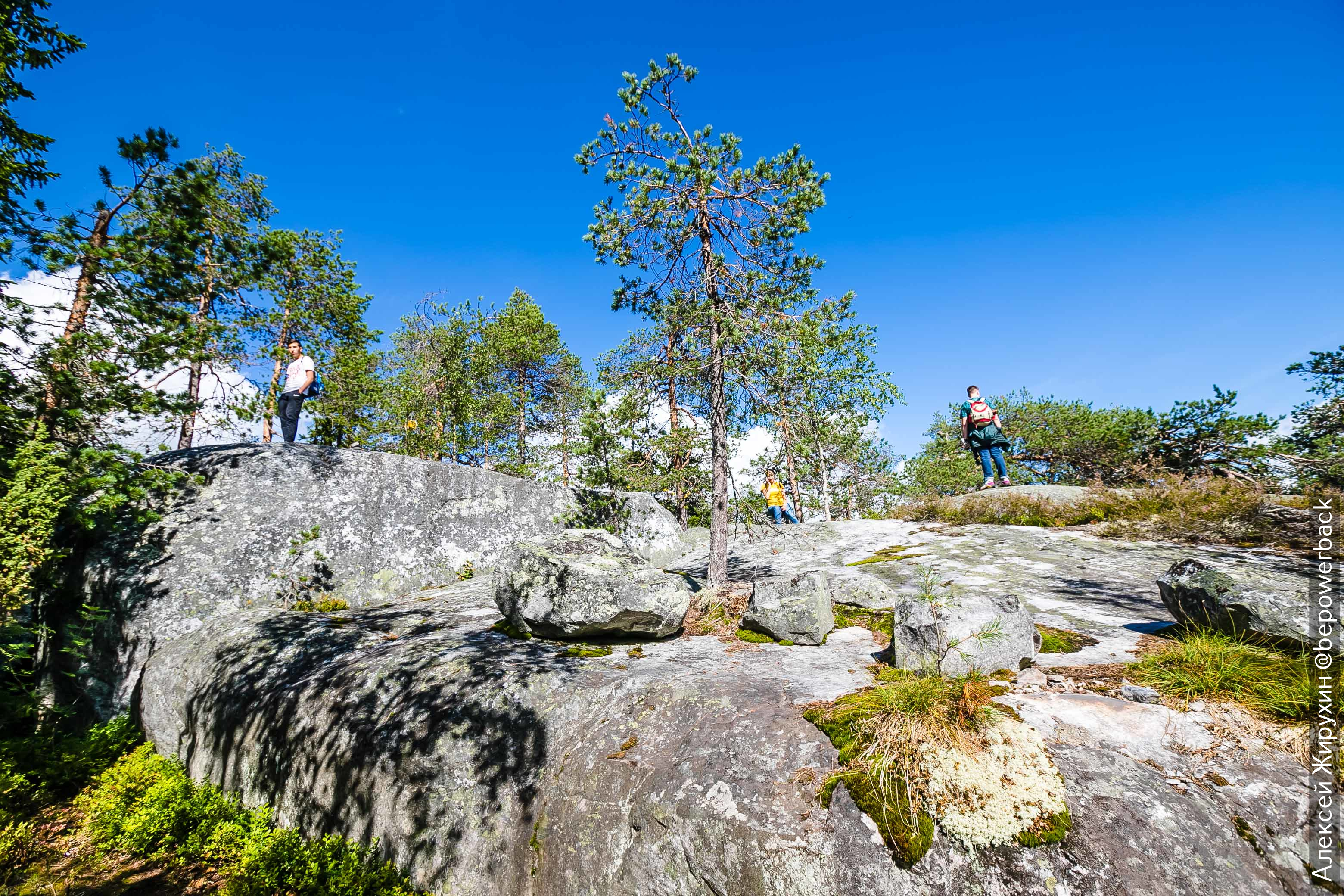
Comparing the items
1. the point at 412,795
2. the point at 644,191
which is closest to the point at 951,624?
the point at 412,795

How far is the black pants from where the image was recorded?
10.6 m

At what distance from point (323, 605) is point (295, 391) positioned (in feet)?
15.9

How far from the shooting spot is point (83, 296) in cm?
737

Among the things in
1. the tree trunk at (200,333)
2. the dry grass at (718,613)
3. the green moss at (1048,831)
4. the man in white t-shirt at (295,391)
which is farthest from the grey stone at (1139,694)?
the man in white t-shirt at (295,391)

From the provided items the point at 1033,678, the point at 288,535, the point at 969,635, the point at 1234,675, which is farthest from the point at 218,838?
the point at 1234,675

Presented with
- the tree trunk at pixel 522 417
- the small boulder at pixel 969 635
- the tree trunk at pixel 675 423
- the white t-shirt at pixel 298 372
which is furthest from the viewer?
the tree trunk at pixel 522 417

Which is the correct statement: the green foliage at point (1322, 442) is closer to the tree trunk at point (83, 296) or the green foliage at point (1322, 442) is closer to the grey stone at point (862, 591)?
the grey stone at point (862, 591)

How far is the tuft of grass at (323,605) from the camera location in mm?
8430

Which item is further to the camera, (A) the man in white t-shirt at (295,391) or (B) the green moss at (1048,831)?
(A) the man in white t-shirt at (295,391)

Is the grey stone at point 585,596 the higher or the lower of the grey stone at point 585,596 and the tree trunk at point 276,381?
the lower

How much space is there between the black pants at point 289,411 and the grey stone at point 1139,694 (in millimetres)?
13558

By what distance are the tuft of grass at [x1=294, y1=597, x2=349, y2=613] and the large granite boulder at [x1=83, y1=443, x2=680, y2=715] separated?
0.50 ft

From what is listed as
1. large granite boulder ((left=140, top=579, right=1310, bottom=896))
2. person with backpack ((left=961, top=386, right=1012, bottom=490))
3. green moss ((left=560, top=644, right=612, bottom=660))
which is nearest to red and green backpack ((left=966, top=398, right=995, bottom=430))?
person with backpack ((left=961, top=386, right=1012, bottom=490))

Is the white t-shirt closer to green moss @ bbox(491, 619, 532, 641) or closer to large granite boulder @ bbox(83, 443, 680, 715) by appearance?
large granite boulder @ bbox(83, 443, 680, 715)
